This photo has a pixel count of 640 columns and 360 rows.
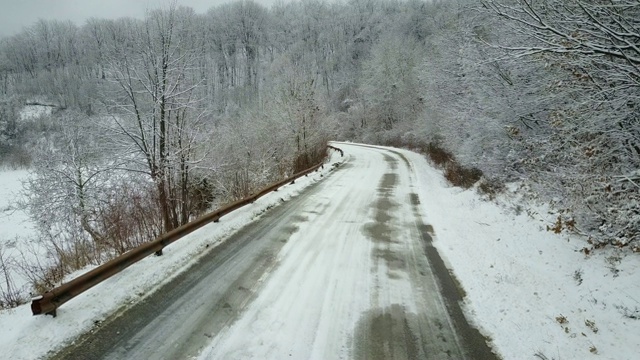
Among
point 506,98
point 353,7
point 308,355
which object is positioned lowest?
point 308,355

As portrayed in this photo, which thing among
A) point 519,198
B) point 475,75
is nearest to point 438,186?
point 475,75

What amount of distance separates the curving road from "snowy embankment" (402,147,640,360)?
0.48m

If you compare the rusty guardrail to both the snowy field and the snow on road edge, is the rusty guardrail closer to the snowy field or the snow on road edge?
the snowy field

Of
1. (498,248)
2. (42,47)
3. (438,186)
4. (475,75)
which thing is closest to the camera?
(498,248)

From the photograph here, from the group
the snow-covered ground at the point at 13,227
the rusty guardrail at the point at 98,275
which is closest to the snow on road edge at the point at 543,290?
the rusty guardrail at the point at 98,275

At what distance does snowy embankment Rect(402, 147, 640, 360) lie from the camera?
4.00m

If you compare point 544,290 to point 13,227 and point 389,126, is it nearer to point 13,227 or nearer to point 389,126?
point 13,227

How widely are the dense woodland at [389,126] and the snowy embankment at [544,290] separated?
594mm

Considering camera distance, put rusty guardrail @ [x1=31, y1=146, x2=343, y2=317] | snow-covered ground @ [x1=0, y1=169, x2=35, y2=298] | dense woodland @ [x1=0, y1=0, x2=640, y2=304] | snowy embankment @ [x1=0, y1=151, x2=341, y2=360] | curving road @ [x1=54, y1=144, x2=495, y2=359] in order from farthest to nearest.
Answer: snow-covered ground @ [x1=0, y1=169, x2=35, y2=298] < dense woodland @ [x1=0, y1=0, x2=640, y2=304] < rusty guardrail @ [x1=31, y1=146, x2=343, y2=317] < curving road @ [x1=54, y1=144, x2=495, y2=359] < snowy embankment @ [x1=0, y1=151, x2=341, y2=360]

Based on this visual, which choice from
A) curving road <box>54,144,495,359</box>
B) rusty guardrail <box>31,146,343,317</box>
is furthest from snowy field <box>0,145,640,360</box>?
curving road <box>54,144,495,359</box>

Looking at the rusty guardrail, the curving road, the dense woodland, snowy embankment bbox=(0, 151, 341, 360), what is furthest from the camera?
the dense woodland

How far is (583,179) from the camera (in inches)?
234

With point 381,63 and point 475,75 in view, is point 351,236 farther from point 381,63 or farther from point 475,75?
point 381,63

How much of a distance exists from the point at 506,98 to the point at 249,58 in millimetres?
82221
